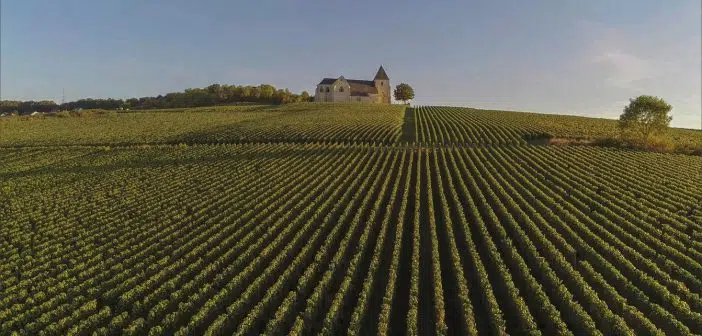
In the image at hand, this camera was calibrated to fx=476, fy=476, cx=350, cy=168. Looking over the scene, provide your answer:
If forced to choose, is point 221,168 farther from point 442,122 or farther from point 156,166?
point 442,122

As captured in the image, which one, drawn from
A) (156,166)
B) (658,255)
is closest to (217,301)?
(658,255)

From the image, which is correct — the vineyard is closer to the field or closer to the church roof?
the field

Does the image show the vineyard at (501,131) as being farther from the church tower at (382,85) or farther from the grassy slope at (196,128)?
the church tower at (382,85)

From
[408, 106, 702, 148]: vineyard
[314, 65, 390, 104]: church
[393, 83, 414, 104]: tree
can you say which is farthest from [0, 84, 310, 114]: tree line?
[408, 106, 702, 148]: vineyard

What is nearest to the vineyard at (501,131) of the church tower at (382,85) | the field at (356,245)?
A: the field at (356,245)

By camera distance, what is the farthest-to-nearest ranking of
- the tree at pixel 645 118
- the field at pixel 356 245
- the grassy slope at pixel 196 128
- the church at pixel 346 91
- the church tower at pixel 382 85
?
1. the church tower at pixel 382 85
2. the church at pixel 346 91
3. the grassy slope at pixel 196 128
4. the tree at pixel 645 118
5. the field at pixel 356 245
